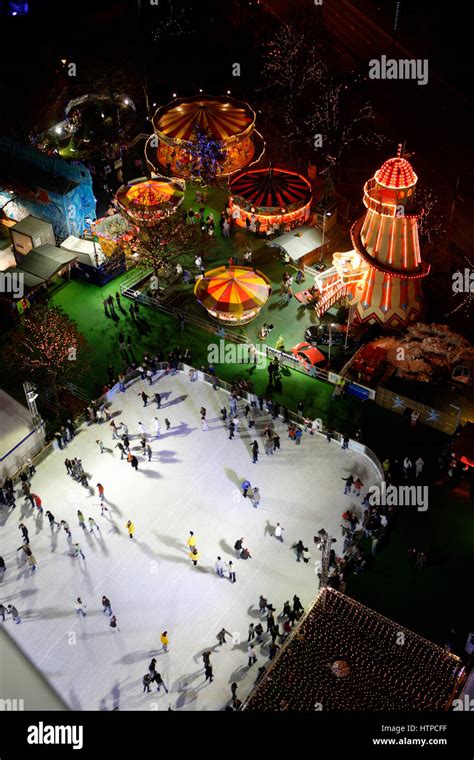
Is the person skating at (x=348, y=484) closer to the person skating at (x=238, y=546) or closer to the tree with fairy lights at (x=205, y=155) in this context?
the person skating at (x=238, y=546)

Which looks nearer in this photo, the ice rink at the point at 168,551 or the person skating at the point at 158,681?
the person skating at the point at 158,681

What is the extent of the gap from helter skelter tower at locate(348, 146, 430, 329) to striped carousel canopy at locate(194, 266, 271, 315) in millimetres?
4908

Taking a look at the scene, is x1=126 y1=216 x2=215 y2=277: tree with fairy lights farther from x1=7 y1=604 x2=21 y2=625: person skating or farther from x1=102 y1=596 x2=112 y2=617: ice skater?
x1=7 y1=604 x2=21 y2=625: person skating

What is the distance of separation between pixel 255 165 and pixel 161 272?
29.0 feet

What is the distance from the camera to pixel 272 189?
4738 cm

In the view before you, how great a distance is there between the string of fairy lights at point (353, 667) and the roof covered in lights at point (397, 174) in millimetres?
19047

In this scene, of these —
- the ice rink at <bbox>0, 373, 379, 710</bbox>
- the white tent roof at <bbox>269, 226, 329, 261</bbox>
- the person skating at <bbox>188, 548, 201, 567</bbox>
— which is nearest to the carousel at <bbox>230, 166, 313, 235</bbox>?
the white tent roof at <bbox>269, 226, 329, 261</bbox>

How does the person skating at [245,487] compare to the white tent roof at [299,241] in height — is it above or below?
below

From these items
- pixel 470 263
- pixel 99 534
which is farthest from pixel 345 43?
pixel 99 534

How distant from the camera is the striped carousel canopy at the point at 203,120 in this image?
5031 cm

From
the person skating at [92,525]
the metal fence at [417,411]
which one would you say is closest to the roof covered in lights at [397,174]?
the metal fence at [417,411]

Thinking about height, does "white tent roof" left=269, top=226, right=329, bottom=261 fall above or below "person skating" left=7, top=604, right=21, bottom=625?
above

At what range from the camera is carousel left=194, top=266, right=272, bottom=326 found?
4356cm

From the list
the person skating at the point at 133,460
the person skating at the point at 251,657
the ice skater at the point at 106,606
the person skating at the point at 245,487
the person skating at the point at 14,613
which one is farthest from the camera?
the person skating at the point at 133,460
